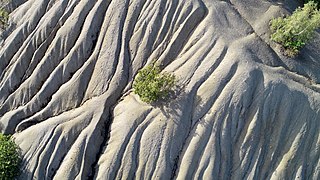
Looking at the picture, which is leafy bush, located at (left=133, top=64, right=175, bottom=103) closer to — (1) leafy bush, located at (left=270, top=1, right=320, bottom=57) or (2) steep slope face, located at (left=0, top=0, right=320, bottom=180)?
(2) steep slope face, located at (left=0, top=0, right=320, bottom=180)

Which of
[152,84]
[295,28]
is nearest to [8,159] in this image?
[152,84]

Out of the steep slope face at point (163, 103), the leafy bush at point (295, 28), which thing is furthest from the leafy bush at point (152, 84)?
the leafy bush at point (295, 28)

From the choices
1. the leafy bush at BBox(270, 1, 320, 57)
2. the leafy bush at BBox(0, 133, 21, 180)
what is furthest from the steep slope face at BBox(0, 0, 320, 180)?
the leafy bush at BBox(270, 1, 320, 57)

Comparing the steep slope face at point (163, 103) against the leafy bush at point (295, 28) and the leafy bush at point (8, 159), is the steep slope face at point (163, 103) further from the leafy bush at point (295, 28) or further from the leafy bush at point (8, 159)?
the leafy bush at point (295, 28)

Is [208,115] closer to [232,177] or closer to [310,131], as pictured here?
[232,177]

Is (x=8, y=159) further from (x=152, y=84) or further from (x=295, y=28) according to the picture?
(x=295, y=28)

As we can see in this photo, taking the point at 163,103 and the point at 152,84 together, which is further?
the point at 163,103
